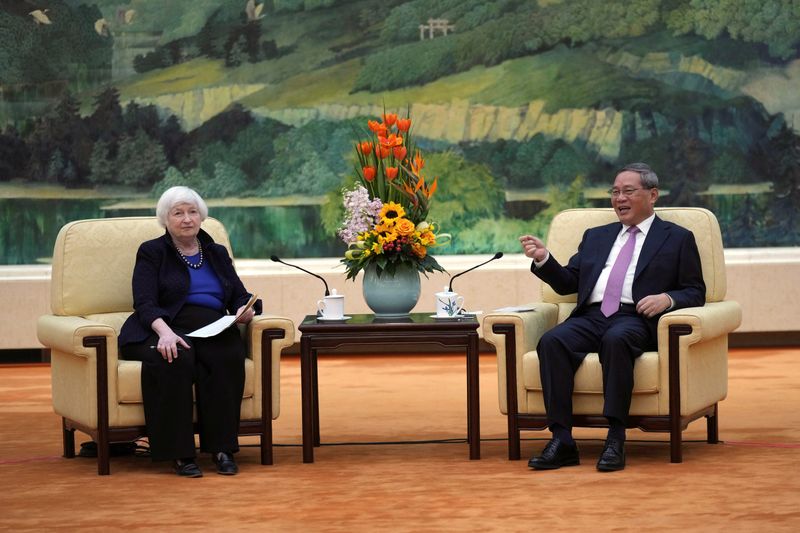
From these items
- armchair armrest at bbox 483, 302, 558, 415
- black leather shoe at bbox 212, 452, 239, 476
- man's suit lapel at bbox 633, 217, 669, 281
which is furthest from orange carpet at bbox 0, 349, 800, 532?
man's suit lapel at bbox 633, 217, 669, 281

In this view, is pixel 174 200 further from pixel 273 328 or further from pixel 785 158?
pixel 785 158

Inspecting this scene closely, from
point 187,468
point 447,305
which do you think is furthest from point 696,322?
point 187,468

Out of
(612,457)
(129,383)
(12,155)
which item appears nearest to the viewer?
(612,457)

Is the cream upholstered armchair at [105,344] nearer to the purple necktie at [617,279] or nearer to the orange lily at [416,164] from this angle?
the orange lily at [416,164]

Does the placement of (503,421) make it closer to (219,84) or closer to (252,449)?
(252,449)

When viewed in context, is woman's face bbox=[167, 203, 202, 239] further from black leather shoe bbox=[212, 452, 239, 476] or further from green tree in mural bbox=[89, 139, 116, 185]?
green tree in mural bbox=[89, 139, 116, 185]

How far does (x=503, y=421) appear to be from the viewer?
Result: 6.12 m

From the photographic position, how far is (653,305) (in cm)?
501

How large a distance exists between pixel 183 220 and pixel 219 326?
48 cm

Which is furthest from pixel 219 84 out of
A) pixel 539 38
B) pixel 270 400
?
pixel 270 400

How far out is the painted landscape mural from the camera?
9633mm

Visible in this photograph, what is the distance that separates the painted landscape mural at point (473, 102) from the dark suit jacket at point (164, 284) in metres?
4.35

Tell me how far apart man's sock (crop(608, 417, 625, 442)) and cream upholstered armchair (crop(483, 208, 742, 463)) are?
77mm

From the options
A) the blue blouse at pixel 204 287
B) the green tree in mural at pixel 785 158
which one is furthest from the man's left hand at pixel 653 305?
the green tree in mural at pixel 785 158
